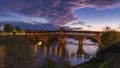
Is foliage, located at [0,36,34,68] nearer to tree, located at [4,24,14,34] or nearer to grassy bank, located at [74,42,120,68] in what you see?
grassy bank, located at [74,42,120,68]

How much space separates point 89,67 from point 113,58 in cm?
836

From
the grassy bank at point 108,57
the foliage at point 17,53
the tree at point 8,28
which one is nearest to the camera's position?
the grassy bank at point 108,57

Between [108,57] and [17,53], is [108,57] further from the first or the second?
[17,53]

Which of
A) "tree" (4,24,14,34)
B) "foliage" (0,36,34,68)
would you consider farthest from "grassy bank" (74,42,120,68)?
"tree" (4,24,14,34)

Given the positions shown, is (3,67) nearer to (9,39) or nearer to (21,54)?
(21,54)

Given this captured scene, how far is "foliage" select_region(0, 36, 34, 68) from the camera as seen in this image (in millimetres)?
42497

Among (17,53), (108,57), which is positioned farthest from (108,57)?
(17,53)

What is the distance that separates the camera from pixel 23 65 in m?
43.0

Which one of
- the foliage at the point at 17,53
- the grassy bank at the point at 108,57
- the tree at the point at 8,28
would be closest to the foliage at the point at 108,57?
the grassy bank at the point at 108,57

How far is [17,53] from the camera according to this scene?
43.2m

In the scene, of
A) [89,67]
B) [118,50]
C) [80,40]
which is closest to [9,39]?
[89,67]

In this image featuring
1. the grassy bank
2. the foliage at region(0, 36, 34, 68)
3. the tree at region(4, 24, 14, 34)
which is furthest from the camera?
the tree at region(4, 24, 14, 34)

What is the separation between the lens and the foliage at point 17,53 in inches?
1673

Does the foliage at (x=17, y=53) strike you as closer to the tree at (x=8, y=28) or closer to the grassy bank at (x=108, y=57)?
the grassy bank at (x=108, y=57)
